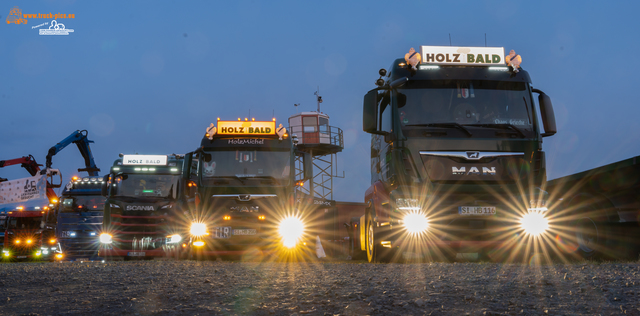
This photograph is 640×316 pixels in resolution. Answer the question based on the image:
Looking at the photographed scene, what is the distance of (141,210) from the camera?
15500 mm

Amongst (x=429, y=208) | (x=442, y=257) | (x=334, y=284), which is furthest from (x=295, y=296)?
(x=442, y=257)

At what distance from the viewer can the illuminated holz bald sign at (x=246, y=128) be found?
498 inches

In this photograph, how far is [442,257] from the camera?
9.31 metres

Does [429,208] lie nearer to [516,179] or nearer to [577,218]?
[516,179]

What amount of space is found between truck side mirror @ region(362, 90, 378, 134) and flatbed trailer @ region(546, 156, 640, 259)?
Answer: 3.38 m

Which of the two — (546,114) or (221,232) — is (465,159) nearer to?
(546,114)

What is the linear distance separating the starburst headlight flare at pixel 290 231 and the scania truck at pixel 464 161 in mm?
3366

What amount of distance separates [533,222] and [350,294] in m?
4.94

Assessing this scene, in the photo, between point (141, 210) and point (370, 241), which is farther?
point (141, 210)

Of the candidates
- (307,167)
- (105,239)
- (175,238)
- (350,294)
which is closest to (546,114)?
(307,167)

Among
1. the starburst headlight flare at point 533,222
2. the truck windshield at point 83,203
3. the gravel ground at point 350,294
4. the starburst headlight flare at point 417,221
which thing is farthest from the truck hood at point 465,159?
the truck windshield at point 83,203

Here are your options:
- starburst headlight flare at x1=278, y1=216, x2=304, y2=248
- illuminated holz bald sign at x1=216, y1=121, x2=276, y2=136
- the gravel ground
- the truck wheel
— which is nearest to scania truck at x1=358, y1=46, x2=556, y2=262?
the truck wheel

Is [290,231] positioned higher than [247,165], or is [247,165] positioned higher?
[247,165]

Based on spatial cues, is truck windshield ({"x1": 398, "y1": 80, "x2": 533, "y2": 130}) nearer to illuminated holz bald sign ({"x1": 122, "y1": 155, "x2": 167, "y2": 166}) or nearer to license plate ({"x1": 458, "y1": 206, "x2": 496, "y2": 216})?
license plate ({"x1": 458, "y1": 206, "x2": 496, "y2": 216})
